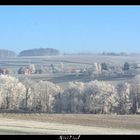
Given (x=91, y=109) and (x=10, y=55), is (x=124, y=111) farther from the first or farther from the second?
(x=10, y=55)

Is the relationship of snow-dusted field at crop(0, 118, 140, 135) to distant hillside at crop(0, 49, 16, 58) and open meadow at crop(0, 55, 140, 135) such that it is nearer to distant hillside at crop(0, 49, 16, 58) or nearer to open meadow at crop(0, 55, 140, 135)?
open meadow at crop(0, 55, 140, 135)

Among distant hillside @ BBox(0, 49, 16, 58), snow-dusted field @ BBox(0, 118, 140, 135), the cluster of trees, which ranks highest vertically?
distant hillside @ BBox(0, 49, 16, 58)

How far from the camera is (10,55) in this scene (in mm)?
8430

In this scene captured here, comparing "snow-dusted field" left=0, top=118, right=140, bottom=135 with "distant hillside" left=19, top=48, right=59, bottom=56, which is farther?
"distant hillside" left=19, top=48, right=59, bottom=56

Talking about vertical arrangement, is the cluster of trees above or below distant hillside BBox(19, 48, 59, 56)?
below

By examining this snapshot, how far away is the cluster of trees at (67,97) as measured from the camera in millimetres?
8469

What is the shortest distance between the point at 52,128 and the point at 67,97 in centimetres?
21

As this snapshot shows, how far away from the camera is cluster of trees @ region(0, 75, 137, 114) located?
847 cm

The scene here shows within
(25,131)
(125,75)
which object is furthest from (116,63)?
(25,131)

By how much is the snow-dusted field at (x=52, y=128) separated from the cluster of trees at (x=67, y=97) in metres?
0.07

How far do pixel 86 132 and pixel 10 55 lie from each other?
1.96ft

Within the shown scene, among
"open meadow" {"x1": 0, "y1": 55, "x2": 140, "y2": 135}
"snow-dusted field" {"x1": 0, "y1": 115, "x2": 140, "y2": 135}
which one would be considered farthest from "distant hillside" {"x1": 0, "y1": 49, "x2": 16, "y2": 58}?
"snow-dusted field" {"x1": 0, "y1": 115, "x2": 140, "y2": 135}

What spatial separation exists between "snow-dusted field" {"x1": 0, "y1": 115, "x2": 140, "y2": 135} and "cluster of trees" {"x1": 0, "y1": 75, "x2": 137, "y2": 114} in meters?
0.07

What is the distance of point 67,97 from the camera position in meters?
8.48
